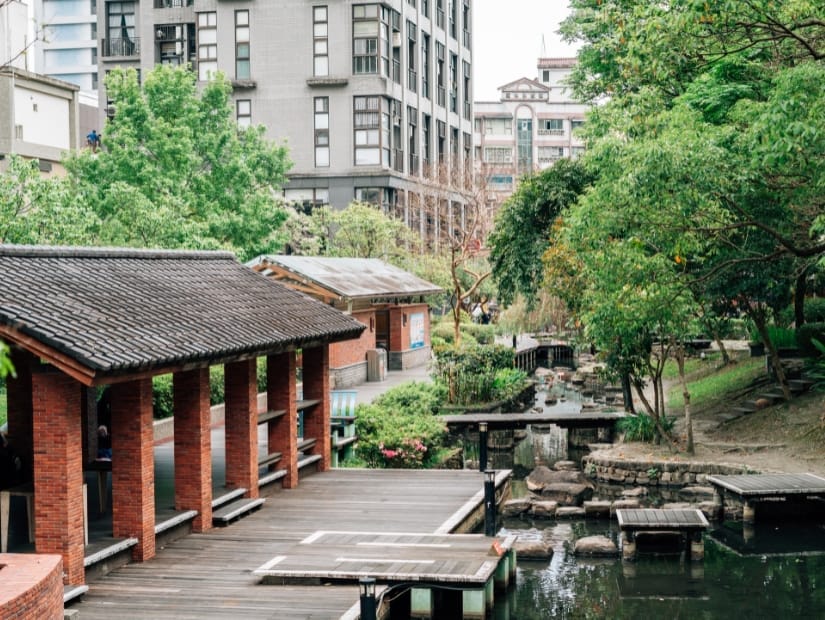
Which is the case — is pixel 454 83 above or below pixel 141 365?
above

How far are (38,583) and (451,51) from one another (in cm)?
6158

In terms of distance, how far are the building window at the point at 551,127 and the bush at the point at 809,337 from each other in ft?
246

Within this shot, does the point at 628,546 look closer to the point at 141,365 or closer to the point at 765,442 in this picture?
the point at 765,442

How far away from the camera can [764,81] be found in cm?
2364

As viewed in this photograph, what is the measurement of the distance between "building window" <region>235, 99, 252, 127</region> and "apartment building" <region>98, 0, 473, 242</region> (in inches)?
2.2

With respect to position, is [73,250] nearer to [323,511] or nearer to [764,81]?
[323,511]

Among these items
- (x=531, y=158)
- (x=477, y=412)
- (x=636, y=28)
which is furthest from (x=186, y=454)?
(x=531, y=158)

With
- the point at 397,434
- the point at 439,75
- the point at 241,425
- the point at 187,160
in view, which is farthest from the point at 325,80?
the point at 241,425

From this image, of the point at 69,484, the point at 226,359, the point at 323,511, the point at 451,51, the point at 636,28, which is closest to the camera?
the point at 69,484

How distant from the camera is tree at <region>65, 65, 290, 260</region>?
3725cm

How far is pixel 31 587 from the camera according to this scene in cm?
969

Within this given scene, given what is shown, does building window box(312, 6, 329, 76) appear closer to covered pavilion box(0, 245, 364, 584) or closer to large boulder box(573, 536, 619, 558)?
covered pavilion box(0, 245, 364, 584)

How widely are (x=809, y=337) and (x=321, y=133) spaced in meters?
31.7

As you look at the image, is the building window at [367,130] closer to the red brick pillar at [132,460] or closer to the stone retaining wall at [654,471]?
the stone retaining wall at [654,471]
